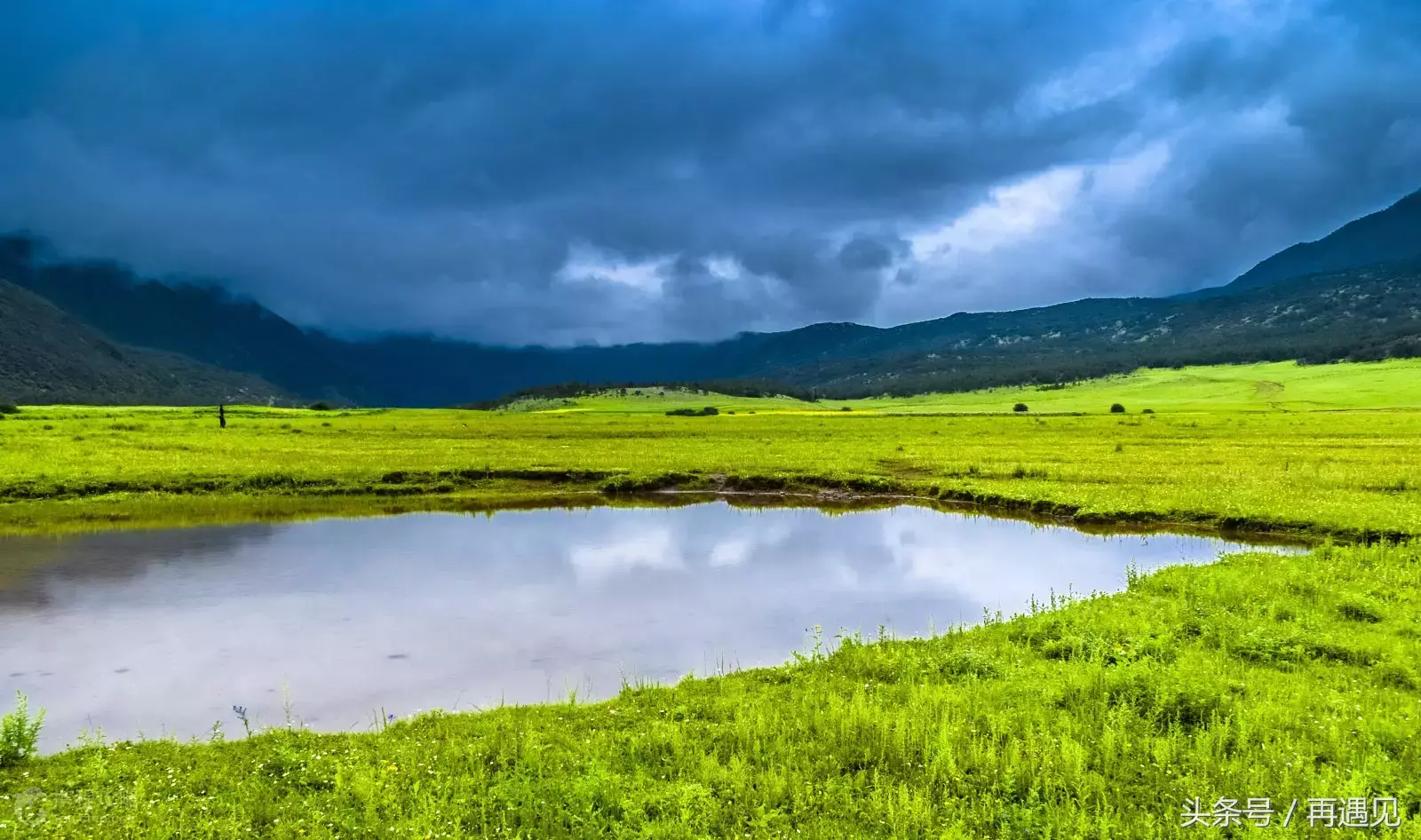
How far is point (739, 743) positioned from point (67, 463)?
169ft

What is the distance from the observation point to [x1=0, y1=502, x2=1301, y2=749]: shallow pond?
49.9ft

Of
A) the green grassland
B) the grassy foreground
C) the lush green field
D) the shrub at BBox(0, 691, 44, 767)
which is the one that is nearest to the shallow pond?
the shrub at BBox(0, 691, 44, 767)

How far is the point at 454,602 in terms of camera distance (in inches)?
860

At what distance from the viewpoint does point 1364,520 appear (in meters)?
28.7

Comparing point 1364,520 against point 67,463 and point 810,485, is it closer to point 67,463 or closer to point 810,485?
point 810,485

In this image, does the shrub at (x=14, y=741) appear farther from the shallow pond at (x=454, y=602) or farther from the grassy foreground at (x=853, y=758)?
the shallow pond at (x=454, y=602)

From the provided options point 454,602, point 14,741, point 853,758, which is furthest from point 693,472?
point 14,741

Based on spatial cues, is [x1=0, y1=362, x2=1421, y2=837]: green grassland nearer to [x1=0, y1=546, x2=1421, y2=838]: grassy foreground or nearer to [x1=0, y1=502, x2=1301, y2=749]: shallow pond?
[x1=0, y1=546, x2=1421, y2=838]: grassy foreground

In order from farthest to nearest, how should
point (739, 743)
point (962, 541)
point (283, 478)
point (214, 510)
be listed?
point (283, 478), point (214, 510), point (962, 541), point (739, 743)

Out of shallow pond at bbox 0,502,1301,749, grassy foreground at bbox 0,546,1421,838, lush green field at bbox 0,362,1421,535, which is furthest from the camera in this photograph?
lush green field at bbox 0,362,1421,535

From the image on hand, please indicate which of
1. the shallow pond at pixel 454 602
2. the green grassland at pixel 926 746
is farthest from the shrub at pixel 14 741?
the shallow pond at pixel 454 602

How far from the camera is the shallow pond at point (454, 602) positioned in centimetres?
1520

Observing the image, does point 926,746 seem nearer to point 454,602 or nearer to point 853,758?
point 853,758

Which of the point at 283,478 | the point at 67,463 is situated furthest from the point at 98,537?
the point at 67,463
